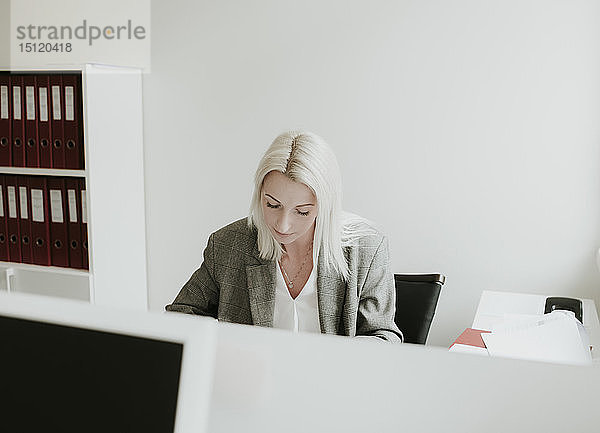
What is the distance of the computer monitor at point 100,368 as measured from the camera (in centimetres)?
57

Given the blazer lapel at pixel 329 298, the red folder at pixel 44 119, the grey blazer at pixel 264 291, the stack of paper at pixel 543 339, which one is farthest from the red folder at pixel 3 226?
the stack of paper at pixel 543 339

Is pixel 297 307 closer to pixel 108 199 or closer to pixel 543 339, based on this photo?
pixel 543 339

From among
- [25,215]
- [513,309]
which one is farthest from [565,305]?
[25,215]

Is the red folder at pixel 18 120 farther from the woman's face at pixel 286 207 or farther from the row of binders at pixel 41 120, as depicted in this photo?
the woman's face at pixel 286 207

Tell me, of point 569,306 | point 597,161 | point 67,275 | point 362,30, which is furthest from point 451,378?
point 67,275

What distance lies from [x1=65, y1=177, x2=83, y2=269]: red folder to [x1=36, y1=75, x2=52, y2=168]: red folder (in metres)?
0.14

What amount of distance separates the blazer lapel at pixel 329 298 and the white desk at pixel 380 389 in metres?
1.21

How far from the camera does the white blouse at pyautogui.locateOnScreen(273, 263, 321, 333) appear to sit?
1.92 metres

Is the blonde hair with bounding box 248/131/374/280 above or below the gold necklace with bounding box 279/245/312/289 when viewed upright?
above

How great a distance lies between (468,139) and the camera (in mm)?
2844

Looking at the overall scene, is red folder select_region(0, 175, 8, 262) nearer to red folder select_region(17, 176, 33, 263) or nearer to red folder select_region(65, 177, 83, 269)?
red folder select_region(17, 176, 33, 263)

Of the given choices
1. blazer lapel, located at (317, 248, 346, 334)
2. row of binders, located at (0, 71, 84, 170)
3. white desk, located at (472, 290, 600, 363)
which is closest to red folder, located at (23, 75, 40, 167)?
row of binders, located at (0, 71, 84, 170)

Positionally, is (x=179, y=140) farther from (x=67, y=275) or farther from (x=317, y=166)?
(x=317, y=166)

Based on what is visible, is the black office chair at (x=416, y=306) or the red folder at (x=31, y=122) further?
the red folder at (x=31, y=122)
